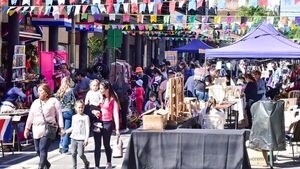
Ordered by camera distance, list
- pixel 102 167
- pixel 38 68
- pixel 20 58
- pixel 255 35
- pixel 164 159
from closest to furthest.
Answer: pixel 164 159
pixel 102 167
pixel 255 35
pixel 20 58
pixel 38 68

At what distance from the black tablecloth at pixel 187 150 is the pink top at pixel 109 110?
6.52 feet

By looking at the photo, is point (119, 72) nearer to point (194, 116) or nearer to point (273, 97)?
point (273, 97)

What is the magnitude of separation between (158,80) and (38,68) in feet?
14.3

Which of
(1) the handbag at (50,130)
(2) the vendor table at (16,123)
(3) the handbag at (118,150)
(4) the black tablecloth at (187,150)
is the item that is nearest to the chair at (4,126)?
(2) the vendor table at (16,123)

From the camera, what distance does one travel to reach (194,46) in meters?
35.0

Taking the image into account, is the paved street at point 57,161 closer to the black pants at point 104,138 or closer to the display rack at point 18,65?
the black pants at point 104,138

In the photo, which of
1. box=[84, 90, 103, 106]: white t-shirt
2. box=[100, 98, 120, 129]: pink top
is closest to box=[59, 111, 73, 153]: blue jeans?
box=[84, 90, 103, 106]: white t-shirt

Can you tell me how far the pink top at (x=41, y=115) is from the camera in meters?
11.1

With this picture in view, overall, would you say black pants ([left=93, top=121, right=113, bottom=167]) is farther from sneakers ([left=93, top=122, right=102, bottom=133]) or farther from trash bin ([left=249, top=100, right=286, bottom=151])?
trash bin ([left=249, top=100, right=286, bottom=151])

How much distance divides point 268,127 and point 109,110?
2.91 meters

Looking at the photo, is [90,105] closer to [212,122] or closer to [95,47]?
[212,122]

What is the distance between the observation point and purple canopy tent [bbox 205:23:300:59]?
16.4 m

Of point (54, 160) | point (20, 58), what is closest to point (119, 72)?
point (20, 58)

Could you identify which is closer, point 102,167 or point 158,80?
point 102,167
